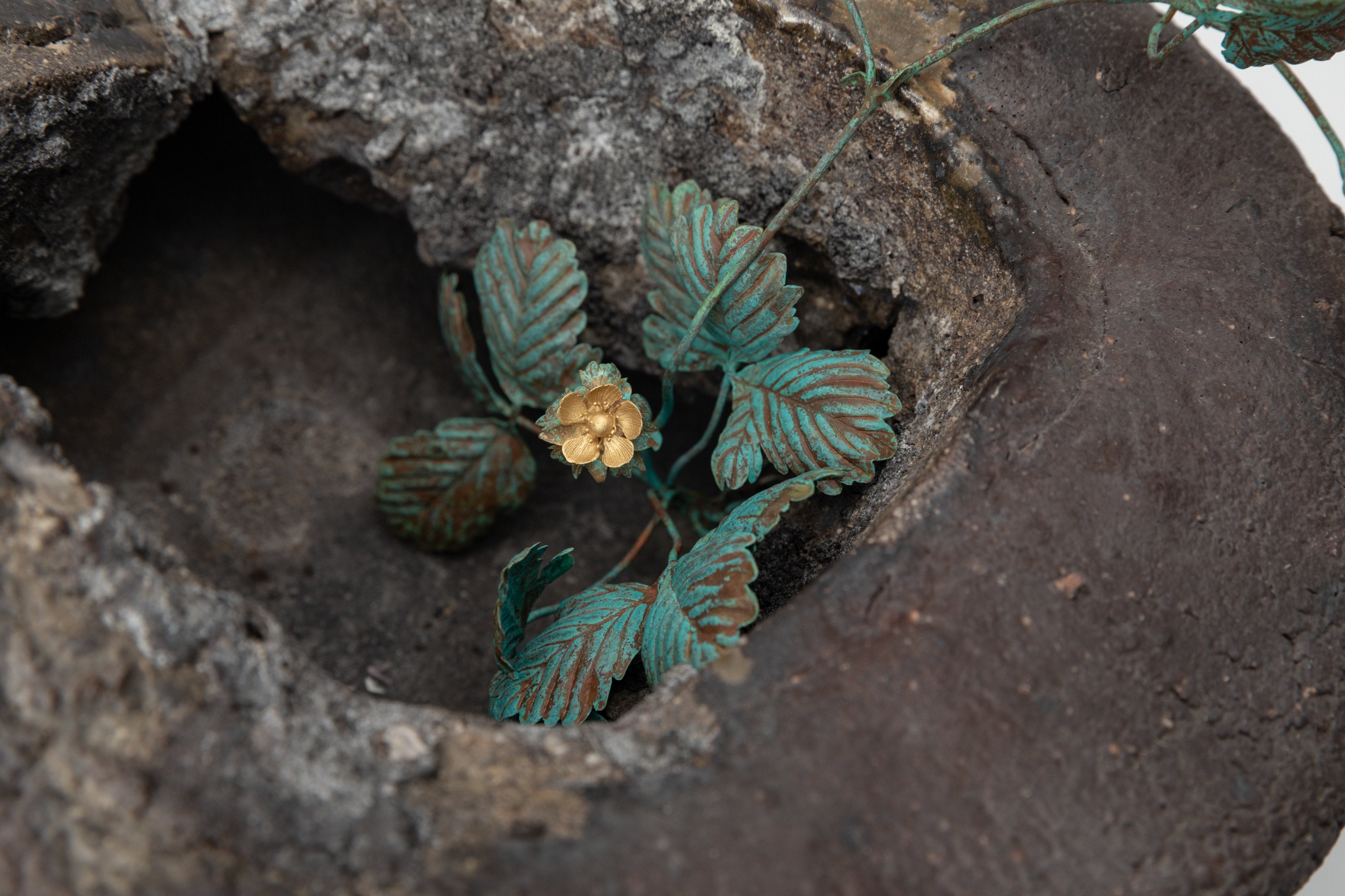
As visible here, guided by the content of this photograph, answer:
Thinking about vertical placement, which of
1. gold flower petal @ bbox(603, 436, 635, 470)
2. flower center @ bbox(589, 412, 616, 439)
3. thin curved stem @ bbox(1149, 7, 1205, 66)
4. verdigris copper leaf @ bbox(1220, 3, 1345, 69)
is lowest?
gold flower petal @ bbox(603, 436, 635, 470)

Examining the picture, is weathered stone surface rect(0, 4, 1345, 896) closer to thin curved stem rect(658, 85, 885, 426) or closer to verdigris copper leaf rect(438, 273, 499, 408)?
thin curved stem rect(658, 85, 885, 426)

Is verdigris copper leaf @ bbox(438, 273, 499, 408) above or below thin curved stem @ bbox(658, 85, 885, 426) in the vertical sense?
below

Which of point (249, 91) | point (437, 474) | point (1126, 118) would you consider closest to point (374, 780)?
point (437, 474)

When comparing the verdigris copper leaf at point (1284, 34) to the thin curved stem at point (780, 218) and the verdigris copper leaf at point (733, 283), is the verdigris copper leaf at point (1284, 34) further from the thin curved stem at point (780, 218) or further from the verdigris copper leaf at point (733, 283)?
the verdigris copper leaf at point (733, 283)

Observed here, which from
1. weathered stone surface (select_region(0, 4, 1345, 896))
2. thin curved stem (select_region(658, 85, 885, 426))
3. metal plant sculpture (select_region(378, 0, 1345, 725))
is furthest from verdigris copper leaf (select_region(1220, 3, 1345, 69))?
thin curved stem (select_region(658, 85, 885, 426))

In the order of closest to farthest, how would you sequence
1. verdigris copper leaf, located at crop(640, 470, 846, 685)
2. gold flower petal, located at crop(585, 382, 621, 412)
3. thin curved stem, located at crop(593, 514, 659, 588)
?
1. verdigris copper leaf, located at crop(640, 470, 846, 685)
2. gold flower petal, located at crop(585, 382, 621, 412)
3. thin curved stem, located at crop(593, 514, 659, 588)

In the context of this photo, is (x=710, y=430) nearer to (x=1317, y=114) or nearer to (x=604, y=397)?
(x=604, y=397)

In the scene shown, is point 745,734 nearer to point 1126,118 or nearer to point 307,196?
point 1126,118
